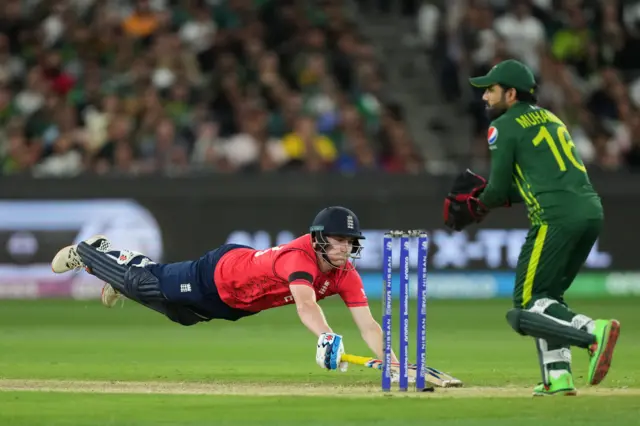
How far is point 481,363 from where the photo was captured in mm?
11227

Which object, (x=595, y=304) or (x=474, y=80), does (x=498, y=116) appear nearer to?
(x=474, y=80)

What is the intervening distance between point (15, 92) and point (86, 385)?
1041cm

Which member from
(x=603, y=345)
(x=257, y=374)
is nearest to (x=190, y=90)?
(x=257, y=374)

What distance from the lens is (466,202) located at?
8859 mm

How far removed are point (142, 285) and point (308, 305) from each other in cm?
188

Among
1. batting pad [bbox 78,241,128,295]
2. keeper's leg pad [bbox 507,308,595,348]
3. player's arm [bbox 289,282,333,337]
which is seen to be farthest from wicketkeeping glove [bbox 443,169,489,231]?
batting pad [bbox 78,241,128,295]

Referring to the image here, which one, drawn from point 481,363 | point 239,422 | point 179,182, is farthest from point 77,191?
point 239,422

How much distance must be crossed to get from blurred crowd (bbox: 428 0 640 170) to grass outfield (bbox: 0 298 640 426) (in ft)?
10.2

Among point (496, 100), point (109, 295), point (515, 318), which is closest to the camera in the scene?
point (515, 318)

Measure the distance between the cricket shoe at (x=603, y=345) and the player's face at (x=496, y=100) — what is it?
1419 mm

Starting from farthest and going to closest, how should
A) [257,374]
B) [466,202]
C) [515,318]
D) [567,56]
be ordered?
1. [567,56]
2. [257,374]
3. [466,202]
4. [515,318]

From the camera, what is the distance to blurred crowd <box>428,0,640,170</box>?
19062mm

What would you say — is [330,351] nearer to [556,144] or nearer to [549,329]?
[549,329]

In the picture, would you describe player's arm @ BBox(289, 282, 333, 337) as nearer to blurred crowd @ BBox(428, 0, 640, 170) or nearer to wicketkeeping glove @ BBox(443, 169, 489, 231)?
wicketkeeping glove @ BBox(443, 169, 489, 231)
